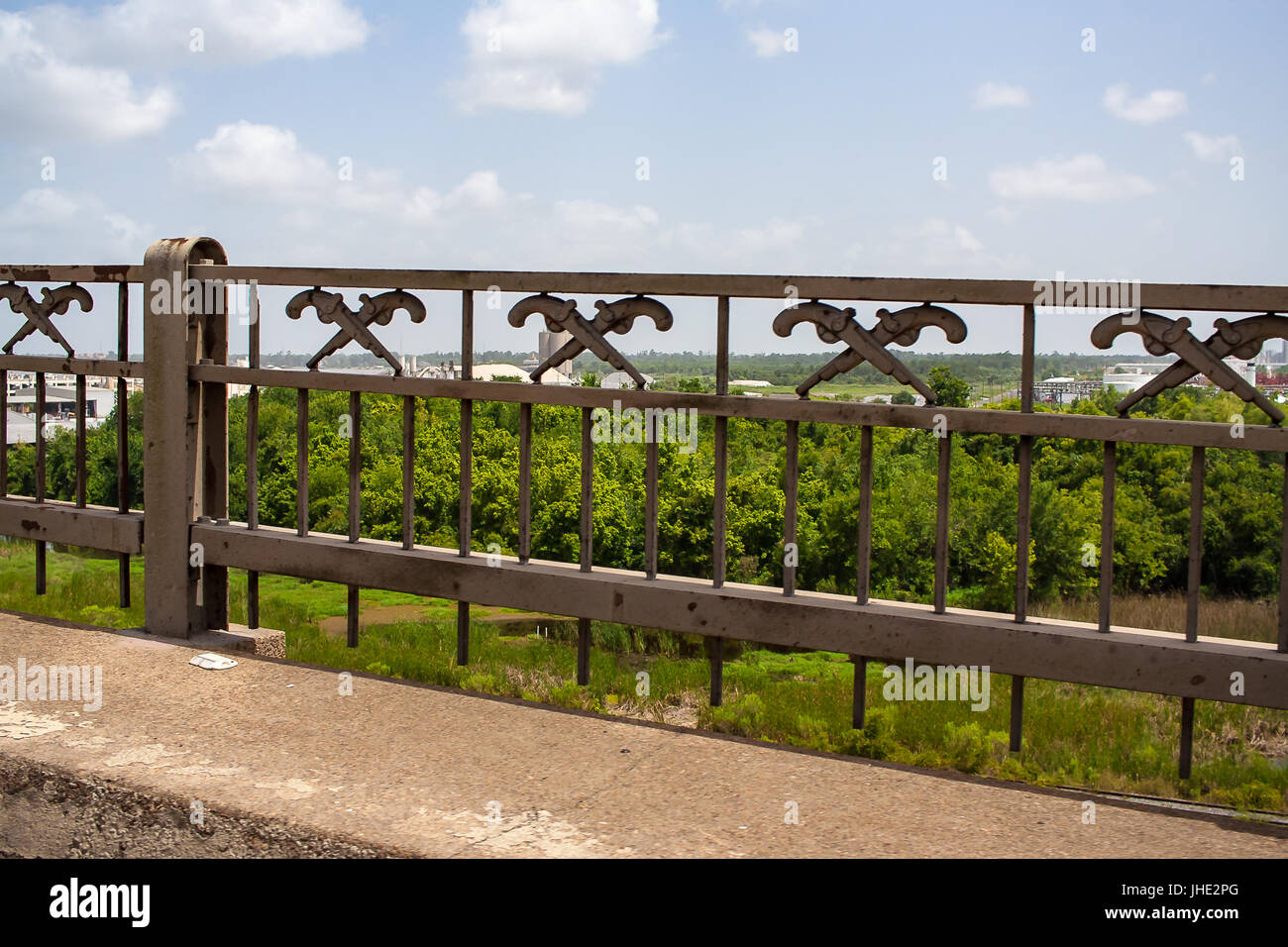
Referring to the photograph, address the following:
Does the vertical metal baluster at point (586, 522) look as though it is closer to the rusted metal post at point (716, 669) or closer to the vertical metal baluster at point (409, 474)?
the rusted metal post at point (716, 669)

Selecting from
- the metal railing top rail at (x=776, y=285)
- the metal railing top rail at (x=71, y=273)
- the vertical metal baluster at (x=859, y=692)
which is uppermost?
the metal railing top rail at (x=71, y=273)

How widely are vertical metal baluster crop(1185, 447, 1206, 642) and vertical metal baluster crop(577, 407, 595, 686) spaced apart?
5.84 feet

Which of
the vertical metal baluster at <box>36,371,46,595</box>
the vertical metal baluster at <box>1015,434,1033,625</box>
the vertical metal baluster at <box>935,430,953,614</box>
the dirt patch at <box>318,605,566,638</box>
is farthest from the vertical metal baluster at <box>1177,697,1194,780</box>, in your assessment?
the dirt patch at <box>318,605,566,638</box>

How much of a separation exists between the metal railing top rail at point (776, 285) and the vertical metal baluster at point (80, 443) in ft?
3.54

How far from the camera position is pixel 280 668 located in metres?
4.20

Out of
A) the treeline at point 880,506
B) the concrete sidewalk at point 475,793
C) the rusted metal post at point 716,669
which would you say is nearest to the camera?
the concrete sidewalk at point 475,793

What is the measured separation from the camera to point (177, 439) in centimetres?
451

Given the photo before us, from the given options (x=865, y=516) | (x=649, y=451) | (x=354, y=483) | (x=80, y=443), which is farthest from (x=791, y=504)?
(x=80, y=443)

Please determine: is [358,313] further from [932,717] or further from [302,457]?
[932,717]

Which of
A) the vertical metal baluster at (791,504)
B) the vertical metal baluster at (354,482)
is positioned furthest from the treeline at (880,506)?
the vertical metal baluster at (791,504)

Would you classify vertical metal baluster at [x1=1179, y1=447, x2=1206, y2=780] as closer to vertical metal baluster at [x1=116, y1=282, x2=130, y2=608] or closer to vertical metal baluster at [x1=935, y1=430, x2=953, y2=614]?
vertical metal baluster at [x1=935, y1=430, x2=953, y2=614]

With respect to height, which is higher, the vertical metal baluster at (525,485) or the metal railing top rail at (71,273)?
the metal railing top rail at (71,273)

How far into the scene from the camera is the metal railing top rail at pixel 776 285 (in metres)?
2.96

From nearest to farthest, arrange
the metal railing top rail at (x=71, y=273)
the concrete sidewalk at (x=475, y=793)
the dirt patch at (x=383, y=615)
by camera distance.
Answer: the concrete sidewalk at (x=475, y=793)
the metal railing top rail at (x=71, y=273)
the dirt patch at (x=383, y=615)
